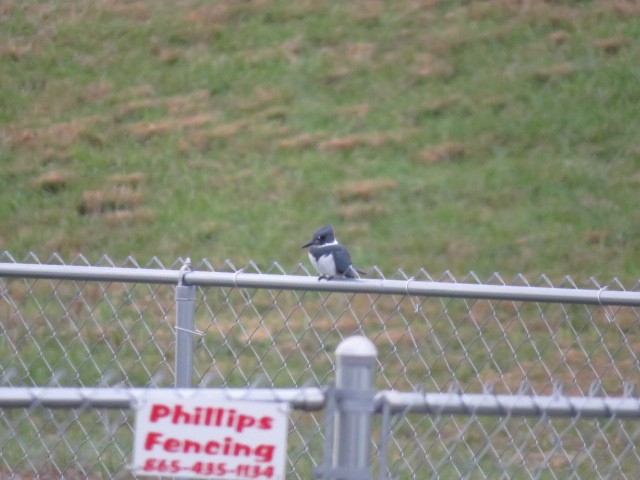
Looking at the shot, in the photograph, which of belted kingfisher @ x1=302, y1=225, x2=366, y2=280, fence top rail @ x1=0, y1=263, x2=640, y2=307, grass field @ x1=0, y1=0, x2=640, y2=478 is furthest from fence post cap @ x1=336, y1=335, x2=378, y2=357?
grass field @ x1=0, y1=0, x2=640, y2=478

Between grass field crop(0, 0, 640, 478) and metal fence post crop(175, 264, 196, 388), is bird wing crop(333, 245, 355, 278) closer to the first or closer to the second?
grass field crop(0, 0, 640, 478)

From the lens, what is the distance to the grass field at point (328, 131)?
717cm

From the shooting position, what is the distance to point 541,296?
281 centimetres

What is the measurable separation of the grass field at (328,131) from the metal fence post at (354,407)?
486 centimetres

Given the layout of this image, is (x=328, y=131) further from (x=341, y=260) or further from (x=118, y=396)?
(x=118, y=396)

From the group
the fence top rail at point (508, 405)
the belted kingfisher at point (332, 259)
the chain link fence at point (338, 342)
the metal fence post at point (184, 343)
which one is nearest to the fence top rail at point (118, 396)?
the fence top rail at point (508, 405)

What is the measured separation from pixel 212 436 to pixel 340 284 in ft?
3.87

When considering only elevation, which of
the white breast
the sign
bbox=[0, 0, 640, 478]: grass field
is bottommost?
the sign

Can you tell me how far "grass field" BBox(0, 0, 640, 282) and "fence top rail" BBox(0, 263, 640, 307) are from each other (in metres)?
3.79

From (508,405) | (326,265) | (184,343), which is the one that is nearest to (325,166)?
(326,265)

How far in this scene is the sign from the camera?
177 cm

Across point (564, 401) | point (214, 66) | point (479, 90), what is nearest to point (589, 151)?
point (479, 90)

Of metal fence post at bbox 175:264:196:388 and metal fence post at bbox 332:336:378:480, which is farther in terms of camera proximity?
metal fence post at bbox 175:264:196:388

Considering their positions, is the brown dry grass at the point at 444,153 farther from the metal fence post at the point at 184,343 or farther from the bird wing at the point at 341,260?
the metal fence post at the point at 184,343
